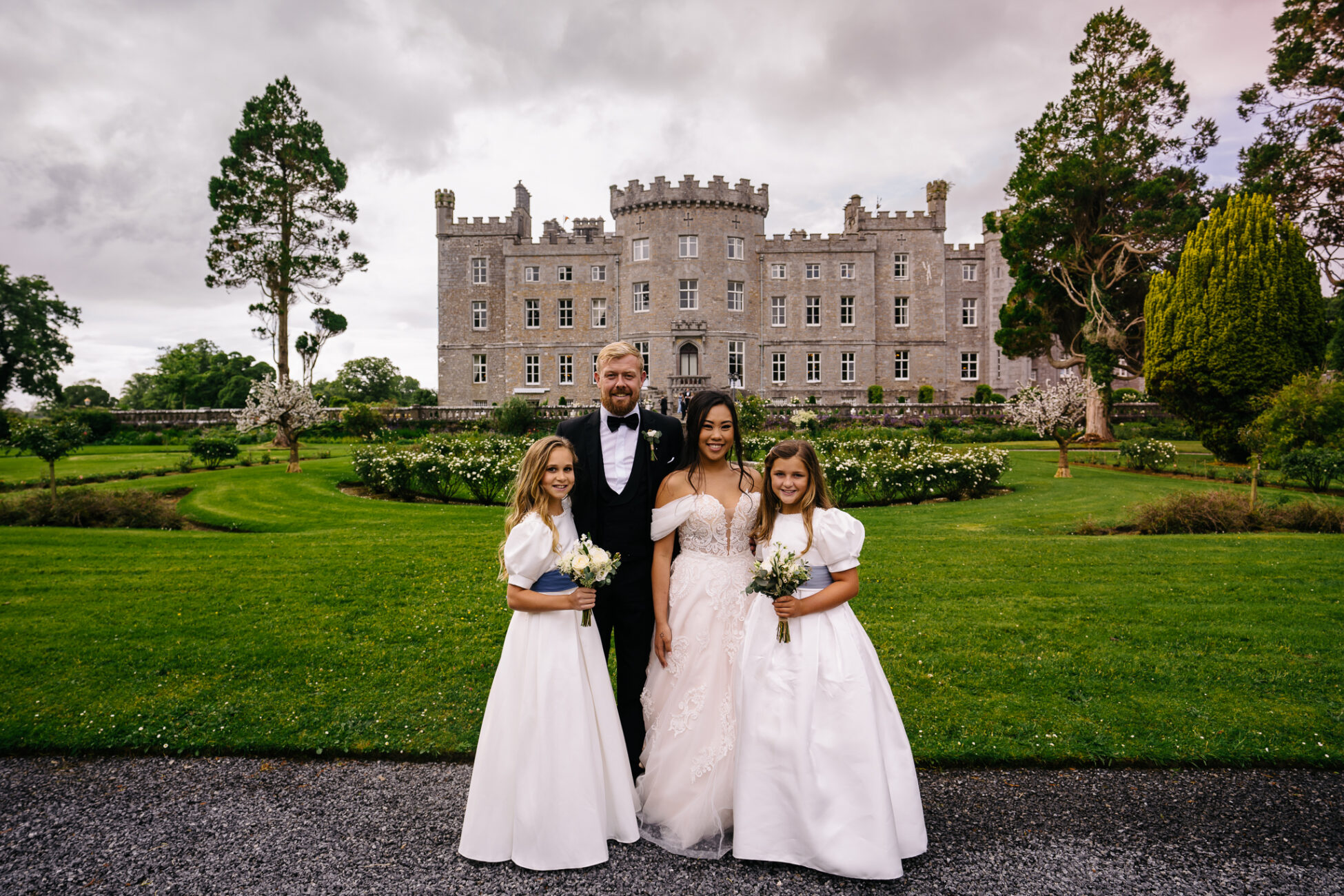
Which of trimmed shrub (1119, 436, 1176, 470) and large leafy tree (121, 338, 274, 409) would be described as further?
large leafy tree (121, 338, 274, 409)

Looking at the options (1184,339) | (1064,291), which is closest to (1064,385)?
(1184,339)

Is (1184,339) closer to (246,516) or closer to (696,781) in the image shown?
(696,781)

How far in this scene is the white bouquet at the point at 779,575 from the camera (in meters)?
2.87

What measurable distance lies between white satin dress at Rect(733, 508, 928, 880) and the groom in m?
0.64

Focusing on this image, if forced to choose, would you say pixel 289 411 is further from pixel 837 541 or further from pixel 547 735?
pixel 837 541

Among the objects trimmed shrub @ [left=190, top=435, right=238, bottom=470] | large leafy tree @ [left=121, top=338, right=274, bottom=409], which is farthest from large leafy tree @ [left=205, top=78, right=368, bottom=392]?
large leafy tree @ [left=121, top=338, right=274, bottom=409]

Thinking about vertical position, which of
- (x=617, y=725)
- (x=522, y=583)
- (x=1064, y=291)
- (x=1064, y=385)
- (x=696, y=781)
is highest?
(x=1064, y=291)

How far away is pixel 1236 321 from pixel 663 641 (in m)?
17.6

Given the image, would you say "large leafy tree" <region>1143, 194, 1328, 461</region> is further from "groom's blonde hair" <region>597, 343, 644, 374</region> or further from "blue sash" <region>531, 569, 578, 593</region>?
"blue sash" <region>531, 569, 578, 593</region>

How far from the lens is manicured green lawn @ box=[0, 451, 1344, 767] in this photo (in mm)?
3945

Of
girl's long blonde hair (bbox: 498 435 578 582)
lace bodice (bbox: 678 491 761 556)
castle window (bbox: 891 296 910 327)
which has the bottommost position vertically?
lace bodice (bbox: 678 491 761 556)

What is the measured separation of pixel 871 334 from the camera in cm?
3488

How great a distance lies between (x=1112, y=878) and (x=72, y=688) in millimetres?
6093

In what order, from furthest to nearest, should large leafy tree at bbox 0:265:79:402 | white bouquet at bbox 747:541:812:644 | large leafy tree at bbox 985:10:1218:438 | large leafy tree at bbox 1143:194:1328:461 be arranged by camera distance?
large leafy tree at bbox 0:265:79:402 < large leafy tree at bbox 985:10:1218:438 < large leafy tree at bbox 1143:194:1328:461 < white bouquet at bbox 747:541:812:644
